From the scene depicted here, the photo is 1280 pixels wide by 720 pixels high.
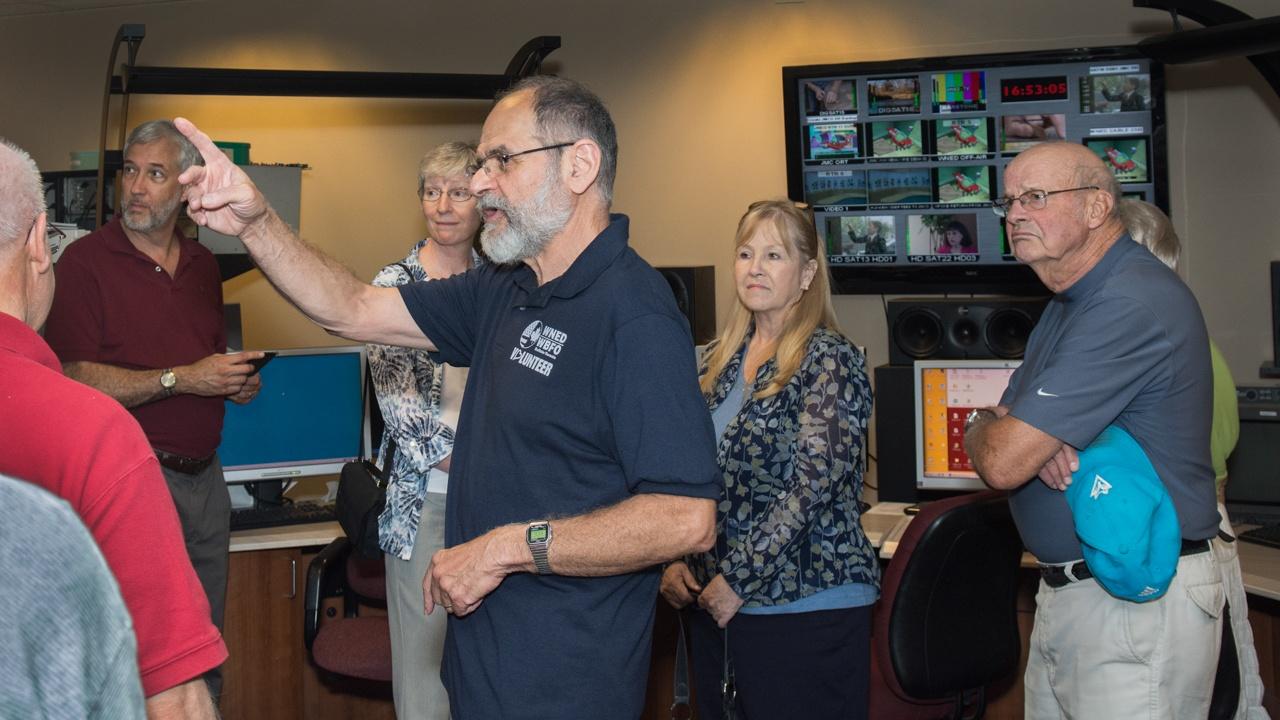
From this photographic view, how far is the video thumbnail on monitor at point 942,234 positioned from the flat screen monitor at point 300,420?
7.08 feet

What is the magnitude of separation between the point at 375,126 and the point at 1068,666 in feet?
14.2

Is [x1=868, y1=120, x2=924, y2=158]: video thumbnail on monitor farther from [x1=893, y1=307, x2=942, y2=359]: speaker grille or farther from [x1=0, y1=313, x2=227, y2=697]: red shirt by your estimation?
[x1=0, y1=313, x2=227, y2=697]: red shirt

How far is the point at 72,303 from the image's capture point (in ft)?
10.4

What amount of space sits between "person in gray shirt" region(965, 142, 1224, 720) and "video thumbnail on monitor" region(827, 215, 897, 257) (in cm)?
239

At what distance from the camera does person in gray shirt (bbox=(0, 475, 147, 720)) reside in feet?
2.50

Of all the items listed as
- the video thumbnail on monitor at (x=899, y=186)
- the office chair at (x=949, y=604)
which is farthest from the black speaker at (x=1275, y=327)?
the office chair at (x=949, y=604)

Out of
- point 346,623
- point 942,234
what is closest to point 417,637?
point 346,623

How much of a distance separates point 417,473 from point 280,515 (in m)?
1.50

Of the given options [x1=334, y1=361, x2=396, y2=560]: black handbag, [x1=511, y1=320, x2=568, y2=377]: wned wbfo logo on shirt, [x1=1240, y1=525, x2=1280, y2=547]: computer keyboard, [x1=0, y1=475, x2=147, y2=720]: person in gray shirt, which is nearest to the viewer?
[x1=0, y1=475, x2=147, y2=720]: person in gray shirt

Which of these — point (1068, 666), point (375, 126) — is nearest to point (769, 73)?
point (375, 126)

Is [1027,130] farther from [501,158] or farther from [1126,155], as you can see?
[501,158]

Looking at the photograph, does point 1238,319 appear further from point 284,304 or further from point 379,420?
point 284,304

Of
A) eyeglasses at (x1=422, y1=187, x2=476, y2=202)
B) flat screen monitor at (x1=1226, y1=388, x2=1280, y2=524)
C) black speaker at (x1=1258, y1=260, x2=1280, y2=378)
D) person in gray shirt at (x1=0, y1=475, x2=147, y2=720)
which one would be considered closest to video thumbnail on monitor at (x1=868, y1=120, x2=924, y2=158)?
black speaker at (x1=1258, y1=260, x2=1280, y2=378)

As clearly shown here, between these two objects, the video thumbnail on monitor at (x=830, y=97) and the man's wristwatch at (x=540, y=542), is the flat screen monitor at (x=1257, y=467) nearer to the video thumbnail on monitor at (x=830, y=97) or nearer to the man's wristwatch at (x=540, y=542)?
the video thumbnail on monitor at (x=830, y=97)
